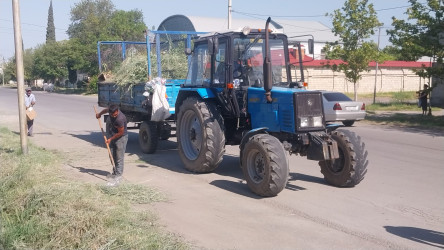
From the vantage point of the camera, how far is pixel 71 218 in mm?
5828

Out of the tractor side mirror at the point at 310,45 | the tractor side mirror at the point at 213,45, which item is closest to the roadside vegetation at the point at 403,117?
the tractor side mirror at the point at 310,45

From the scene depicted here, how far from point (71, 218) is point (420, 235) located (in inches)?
170

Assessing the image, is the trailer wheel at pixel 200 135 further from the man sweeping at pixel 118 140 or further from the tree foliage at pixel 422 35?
the tree foliage at pixel 422 35

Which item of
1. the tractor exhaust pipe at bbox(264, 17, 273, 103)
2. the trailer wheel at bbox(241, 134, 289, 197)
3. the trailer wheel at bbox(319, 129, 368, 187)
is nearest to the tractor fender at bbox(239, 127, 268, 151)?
the trailer wheel at bbox(241, 134, 289, 197)

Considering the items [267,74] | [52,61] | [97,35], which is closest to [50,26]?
[52,61]

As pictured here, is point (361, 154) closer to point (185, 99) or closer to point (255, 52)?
point (255, 52)

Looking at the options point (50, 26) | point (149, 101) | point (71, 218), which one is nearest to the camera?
point (71, 218)

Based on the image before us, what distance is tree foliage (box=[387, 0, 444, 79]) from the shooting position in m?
20.4

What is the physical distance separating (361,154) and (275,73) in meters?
2.34

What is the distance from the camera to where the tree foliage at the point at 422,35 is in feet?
67.1

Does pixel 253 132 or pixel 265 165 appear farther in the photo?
pixel 253 132

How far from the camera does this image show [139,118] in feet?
43.3

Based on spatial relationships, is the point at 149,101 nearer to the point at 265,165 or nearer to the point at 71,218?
the point at 265,165

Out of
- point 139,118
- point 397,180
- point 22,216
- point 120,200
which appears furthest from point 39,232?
point 139,118
